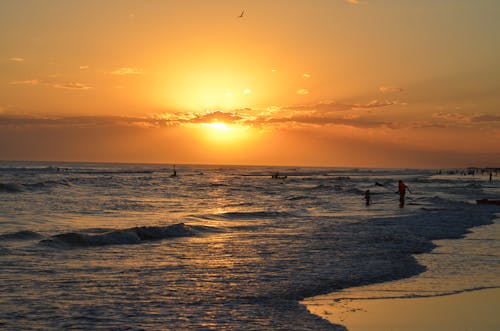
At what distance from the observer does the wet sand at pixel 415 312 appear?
9.05m

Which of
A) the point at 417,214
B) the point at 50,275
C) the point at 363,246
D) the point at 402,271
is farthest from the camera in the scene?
the point at 417,214

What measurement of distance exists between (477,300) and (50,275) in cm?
952

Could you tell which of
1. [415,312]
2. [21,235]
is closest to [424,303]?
[415,312]

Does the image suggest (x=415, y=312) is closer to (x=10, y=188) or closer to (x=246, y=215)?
(x=246, y=215)

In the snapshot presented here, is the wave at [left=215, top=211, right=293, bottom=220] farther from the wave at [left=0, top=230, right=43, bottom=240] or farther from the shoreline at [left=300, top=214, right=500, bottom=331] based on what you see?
the shoreline at [left=300, top=214, right=500, bottom=331]

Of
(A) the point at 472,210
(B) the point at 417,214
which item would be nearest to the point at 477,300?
(B) the point at 417,214

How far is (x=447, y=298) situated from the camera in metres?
10.9

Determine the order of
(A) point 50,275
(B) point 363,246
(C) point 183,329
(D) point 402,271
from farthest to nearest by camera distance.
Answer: (B) point 363,246
(D) point 402,271
(A) point 50,275
(C) point 183,329

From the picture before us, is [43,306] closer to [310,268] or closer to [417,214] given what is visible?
[310,268]

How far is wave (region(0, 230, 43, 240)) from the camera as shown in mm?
18969

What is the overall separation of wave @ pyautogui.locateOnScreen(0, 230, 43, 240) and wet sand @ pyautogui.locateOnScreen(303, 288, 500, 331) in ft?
40.5

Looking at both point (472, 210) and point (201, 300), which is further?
point (472, 210)

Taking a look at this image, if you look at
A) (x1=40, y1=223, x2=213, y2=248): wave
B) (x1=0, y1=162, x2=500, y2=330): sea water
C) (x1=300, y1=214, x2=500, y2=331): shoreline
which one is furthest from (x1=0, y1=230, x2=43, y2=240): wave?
(x1=300, y1=214, x2=500, y2=331): shoreline

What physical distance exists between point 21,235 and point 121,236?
11.6 ft
